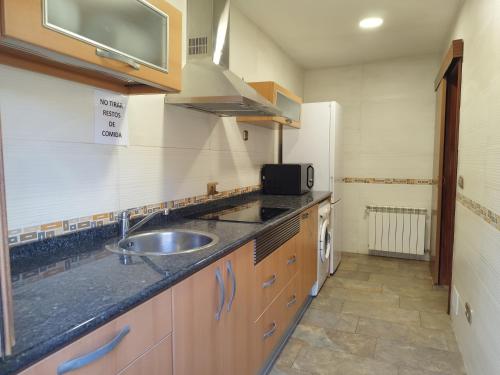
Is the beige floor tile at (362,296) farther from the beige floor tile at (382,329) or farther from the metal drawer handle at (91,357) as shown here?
the metal drawer handle at (91,357)

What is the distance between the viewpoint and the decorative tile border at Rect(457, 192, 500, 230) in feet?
5.12

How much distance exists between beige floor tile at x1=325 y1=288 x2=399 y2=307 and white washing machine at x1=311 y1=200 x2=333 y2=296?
15cm

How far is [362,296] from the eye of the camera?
125 inches

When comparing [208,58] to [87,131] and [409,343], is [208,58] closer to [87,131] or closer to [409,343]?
[87,131]

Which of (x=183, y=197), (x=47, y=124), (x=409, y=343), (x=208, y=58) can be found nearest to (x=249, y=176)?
(x=183, y=197)

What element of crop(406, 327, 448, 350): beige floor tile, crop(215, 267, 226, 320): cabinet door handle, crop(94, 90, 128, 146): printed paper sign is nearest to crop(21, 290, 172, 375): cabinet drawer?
crop(215, 267, 226, 320): cabinet door handle

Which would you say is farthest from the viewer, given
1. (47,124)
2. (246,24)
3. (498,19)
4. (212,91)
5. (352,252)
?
(352,252)

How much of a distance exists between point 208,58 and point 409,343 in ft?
7.50

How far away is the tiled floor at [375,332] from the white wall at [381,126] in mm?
1081

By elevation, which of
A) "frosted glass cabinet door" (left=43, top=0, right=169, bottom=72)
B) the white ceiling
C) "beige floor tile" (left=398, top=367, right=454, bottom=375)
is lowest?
"beige floor tile" (left=398, top=367, right=454, bottom=375)

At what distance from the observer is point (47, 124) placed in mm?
1322

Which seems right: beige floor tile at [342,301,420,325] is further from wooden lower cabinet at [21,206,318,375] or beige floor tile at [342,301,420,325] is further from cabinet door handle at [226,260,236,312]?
cabinet door handle at [226,260,236,312]

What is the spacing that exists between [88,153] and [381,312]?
2511mm

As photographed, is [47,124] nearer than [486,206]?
Yes
